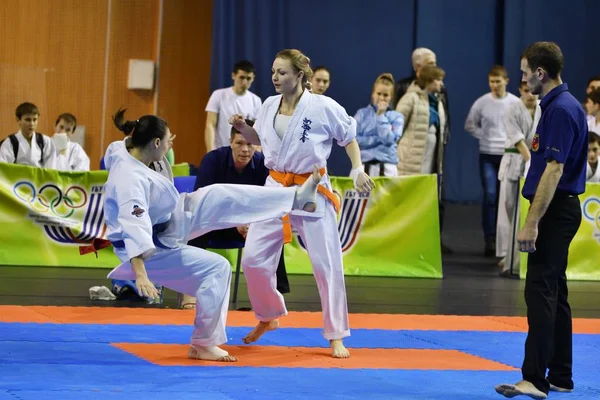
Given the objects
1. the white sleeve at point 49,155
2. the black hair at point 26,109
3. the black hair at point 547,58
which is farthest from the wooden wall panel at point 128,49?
the black hair at point 547,58

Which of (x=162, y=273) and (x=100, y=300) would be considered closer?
(x=162, y=273)

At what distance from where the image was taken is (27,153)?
30.4 ft

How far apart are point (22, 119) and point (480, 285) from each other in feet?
13.5

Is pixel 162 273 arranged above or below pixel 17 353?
above

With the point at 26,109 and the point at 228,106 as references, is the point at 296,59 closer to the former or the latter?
the point at 26,109

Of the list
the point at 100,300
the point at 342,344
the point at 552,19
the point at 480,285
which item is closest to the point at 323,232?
the point at 342,344

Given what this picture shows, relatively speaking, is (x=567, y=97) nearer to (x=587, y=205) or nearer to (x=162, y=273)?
(x=162, y=273)

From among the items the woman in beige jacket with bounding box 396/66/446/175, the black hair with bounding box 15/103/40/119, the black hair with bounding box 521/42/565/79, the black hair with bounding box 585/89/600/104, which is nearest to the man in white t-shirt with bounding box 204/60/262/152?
the woman in beige jacket with bounding box 396/66/446/175

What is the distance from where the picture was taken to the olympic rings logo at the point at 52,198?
8.78 meters

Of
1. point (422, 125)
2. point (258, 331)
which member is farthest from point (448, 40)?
point (258, 331)

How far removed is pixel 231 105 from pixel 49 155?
1.79m

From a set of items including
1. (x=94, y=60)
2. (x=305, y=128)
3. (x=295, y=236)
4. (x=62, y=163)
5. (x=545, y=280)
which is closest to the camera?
(x=545, y=280)

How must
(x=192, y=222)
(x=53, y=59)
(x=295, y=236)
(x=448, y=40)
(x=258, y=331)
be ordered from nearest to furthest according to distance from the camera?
(x=192, y=222) → (x=258, y=331) → (x=295, y=236) → (x=53, y=59) → (x=448, y=40)

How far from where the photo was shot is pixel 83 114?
1197 centimetres
